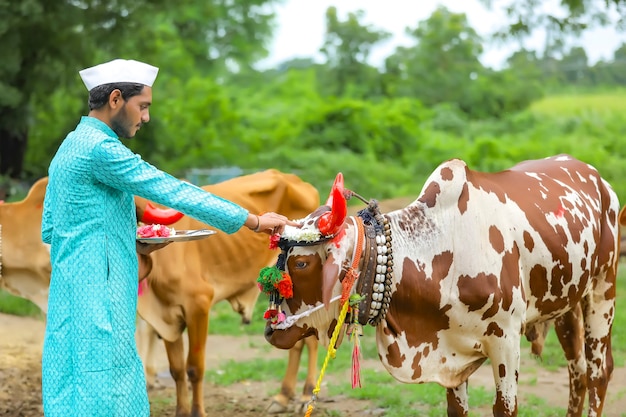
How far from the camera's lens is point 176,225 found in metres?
5.82

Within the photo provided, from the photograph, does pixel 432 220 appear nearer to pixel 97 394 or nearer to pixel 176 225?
pixel 97 394

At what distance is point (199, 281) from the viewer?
5770mm

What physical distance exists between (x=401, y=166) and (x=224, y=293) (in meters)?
11.2

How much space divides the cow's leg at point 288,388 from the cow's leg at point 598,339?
1.99 m

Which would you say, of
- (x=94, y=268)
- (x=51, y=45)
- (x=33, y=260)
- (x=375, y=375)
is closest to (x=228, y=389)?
(x=375, y=375)

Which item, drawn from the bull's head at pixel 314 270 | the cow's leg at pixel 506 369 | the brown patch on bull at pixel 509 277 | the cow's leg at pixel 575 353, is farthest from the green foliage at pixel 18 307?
the brown patch on bull at pixel 509 277

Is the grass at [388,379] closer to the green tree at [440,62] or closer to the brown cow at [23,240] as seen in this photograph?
the brown cow at [23,240]

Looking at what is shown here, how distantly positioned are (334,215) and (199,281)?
7.66 feet

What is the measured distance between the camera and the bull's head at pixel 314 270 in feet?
→ 12.0

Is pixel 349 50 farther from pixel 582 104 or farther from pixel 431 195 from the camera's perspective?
pixel 431 195

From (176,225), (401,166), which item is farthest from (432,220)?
(401,166)

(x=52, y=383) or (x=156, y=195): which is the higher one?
(x=156, y=195)

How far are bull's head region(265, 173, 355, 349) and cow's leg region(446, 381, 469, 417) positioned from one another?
852 mm

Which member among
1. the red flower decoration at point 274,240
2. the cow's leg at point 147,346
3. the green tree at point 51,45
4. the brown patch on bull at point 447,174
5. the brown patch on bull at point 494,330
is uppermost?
the green tree at point 51,45
